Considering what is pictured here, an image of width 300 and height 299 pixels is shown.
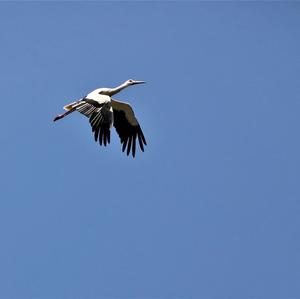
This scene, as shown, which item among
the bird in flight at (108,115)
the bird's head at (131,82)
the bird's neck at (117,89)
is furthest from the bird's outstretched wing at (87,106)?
the bird's head at (131,82)

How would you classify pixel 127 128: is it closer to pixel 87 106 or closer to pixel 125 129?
pixel 125 129

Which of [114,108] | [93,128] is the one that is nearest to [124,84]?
[114,108]

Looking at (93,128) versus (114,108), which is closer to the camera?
(93,128)

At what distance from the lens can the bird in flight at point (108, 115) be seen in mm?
28859

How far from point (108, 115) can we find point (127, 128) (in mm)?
2646

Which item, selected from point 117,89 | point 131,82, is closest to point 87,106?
point 117,89

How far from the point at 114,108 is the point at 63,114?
1473 millimetres

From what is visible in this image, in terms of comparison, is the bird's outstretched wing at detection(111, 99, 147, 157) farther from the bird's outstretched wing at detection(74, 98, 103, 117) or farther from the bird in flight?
the bird's outstretched wing at detection(74, 98, 103, 117)

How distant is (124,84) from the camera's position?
3148 centimetres

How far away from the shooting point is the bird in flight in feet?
94.7

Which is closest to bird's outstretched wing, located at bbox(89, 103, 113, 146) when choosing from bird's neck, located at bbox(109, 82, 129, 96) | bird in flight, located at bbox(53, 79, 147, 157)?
bird in flight, located at bbox(53, 79, 147, 157)

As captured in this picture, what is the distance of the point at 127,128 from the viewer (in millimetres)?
31531

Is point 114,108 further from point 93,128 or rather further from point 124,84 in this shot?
point 93,128

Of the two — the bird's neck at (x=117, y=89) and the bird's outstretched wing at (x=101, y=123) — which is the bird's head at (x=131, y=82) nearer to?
the bird's neck at (x=117, y=89)
